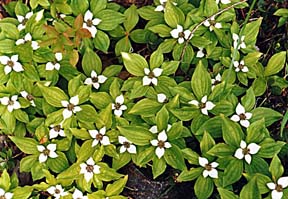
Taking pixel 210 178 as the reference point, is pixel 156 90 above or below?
above

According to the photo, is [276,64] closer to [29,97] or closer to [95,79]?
[95,79]

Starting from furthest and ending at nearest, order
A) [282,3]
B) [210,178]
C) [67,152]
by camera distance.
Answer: [282,3]
[67,152]
[210,178]

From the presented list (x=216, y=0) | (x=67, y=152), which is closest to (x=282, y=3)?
(x=216, y=0)

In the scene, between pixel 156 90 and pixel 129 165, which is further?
pixel 129 165

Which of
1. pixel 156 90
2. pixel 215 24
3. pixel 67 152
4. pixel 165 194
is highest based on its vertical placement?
pixel 215 24

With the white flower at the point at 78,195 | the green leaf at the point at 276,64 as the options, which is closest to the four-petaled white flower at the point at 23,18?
the white flower at the point at 78,195

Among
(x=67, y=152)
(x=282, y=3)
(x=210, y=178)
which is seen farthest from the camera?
(x=282, y=3)

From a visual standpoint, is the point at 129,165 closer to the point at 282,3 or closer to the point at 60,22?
the point at 60,22

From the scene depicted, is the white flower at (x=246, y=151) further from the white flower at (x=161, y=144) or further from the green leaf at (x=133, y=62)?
the green leaf at (x=133, y=62)
